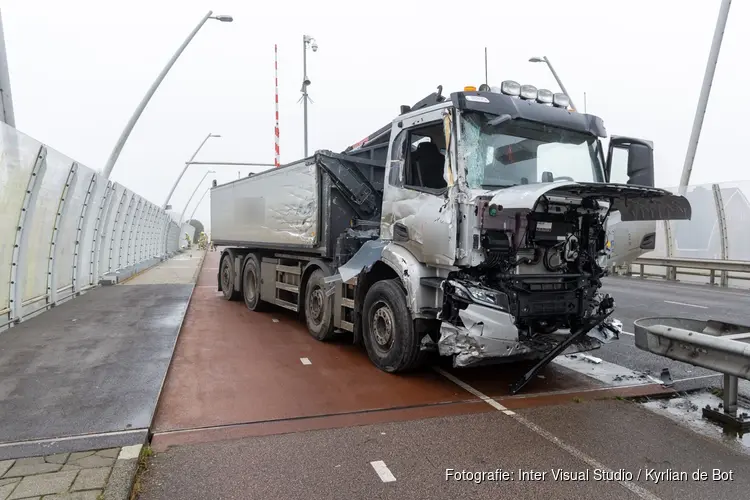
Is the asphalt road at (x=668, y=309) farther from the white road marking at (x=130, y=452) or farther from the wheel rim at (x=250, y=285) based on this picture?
the wheel rim at (x=250, y=285)

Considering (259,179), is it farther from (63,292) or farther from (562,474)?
(562,474)

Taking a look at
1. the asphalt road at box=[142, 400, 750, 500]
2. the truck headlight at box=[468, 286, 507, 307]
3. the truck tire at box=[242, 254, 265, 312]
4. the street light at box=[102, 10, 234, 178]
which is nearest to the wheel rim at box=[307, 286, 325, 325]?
the truck tire at box=[242, 254, 265, 312]

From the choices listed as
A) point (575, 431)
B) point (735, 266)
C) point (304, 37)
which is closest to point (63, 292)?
point (575, 431)

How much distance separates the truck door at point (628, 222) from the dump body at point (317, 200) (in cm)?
320

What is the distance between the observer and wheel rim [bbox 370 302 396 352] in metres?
5.74

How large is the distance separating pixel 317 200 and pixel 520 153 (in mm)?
3231

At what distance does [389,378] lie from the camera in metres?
5.75

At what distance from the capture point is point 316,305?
7852mm

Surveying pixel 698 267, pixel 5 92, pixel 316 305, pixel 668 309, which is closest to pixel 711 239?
pixel 698 267

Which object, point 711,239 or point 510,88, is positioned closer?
point 510,88

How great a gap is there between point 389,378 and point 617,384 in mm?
2463

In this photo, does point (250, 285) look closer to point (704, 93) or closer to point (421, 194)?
point (421, 194)

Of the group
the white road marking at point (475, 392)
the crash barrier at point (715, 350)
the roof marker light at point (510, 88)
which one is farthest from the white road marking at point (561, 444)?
the roof marker light at point (510, 88)

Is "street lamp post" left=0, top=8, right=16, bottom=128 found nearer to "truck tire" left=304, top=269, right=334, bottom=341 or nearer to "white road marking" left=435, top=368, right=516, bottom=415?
"truck tire" left=304, top=269, right=334, bottom=341
